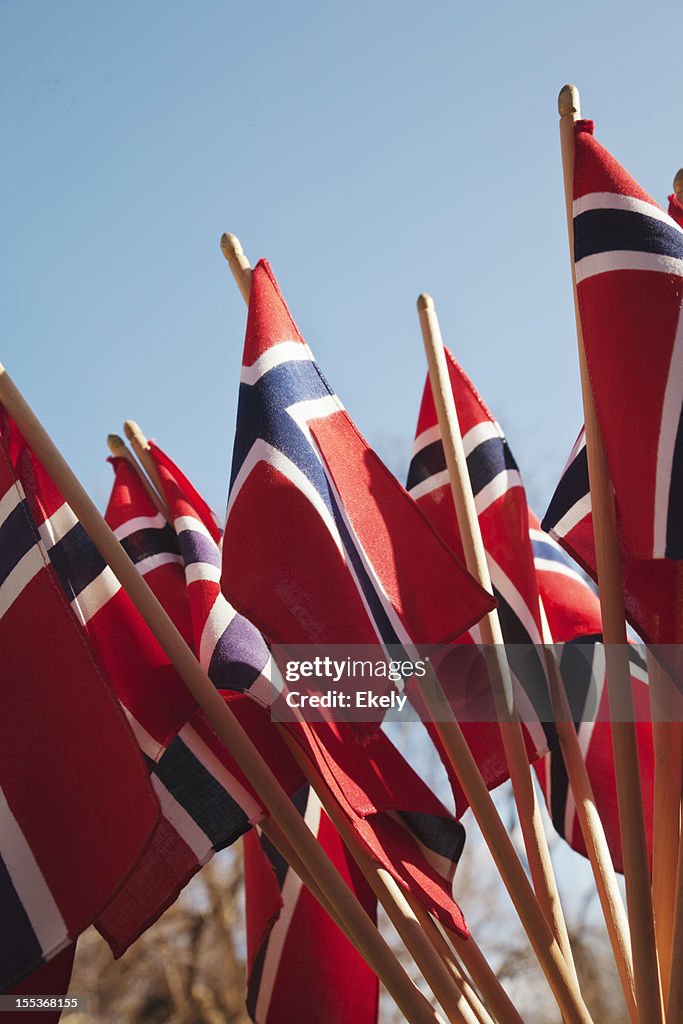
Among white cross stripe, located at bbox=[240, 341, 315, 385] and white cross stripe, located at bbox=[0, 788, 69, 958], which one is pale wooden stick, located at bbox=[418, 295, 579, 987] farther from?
white cross stripe, located at bbox=[0, 788, 69, 958]

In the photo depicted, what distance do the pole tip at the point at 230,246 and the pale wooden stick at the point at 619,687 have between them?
0.80 m

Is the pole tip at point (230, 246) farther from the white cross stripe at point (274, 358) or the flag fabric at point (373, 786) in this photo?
the flag fabric at point (373, 786)

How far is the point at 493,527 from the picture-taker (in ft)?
9.18

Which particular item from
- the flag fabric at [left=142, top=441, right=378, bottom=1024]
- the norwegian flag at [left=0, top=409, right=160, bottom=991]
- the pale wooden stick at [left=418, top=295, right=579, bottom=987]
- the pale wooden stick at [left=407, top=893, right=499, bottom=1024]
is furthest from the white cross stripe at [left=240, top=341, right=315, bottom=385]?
the pale wooden stick at [left=407, top=893, right=499, bottom=1024]

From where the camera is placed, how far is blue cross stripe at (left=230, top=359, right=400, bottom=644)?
215 centimetres

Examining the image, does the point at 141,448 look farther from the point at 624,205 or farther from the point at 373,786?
the point at 624,205

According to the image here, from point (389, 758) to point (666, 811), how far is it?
1.98 ft

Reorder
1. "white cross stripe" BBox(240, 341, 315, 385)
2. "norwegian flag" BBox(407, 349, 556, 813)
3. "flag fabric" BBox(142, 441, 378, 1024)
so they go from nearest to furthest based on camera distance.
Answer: "white cross stripe" BBox(240, 341, 315, 385) → "norwegian flag" BBox(407, 349, 556, 813) → "flag fabric" BBox(142, 441, 378, 1024)

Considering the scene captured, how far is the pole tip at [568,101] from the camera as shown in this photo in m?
2.32

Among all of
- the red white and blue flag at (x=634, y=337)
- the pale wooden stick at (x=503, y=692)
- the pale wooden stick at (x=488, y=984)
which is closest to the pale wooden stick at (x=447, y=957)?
the pale wooden stick at (x=488, y=984)

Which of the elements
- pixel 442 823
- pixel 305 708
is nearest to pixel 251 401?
pixel 305 708

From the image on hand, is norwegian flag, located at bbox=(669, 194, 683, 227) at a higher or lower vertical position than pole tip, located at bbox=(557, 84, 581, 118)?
lower

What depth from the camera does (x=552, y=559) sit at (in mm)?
3113

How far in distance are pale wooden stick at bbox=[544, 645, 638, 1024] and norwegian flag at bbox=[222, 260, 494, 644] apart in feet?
1.91
